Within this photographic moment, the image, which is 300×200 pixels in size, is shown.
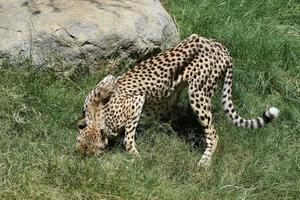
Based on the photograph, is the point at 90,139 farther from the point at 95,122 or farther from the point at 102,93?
the point at 102,93

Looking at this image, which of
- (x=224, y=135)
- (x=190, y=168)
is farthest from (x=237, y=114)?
(x=190, y=168)

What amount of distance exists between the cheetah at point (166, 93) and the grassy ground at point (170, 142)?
4.9 inches

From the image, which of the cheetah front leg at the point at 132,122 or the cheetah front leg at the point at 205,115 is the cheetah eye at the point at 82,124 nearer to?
the cheetah front leg at the point at 132,122

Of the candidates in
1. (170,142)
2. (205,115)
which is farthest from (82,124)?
(205,115)

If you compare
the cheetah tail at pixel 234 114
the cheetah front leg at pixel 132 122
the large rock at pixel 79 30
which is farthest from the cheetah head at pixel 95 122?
the cheetah tail at pixel 234 114


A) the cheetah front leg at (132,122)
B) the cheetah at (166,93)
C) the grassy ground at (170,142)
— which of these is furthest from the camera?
the cheetah at (166,93)

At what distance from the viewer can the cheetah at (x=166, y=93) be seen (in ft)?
19.5

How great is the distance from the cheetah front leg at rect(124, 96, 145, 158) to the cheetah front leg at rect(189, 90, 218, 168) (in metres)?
0.44

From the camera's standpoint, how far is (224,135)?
6.30 meters

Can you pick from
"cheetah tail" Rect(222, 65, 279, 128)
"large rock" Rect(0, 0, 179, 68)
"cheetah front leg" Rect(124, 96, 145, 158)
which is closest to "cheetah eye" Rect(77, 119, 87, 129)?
"cheetah front leg" Rect(124, 96, 145, 158)

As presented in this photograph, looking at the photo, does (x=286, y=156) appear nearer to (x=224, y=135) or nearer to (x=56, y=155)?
(x=224, y=135)

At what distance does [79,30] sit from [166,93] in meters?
0.96

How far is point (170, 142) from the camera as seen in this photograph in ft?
19.6

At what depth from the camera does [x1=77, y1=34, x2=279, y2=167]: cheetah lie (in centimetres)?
594
